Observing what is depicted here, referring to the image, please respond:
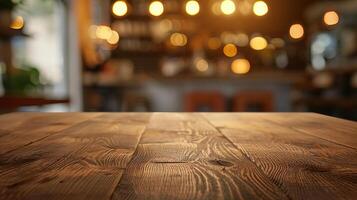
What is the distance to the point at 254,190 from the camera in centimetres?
64

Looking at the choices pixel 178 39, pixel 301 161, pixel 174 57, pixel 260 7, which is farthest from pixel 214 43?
pixel 301 161

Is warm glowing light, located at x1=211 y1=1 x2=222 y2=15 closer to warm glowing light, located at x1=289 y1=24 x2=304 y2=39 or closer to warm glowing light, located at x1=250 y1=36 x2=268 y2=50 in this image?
warm glowing light, located at x1=250 y1=36 x2=268 y2=50

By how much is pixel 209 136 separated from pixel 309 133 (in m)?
0.34

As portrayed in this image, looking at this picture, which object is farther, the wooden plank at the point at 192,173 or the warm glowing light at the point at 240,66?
the warm glowing light at the point at 240,66

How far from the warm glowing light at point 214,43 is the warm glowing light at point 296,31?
5.06ft

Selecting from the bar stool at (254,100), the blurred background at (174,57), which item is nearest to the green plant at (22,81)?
the blurred background at (174,57)

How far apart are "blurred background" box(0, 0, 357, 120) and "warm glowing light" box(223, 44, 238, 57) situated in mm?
22

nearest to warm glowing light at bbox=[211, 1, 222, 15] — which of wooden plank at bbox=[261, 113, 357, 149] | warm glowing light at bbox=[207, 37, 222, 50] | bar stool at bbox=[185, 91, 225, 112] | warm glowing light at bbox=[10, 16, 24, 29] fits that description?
warm glowing light at bbox=[207, 37, 222, 50]

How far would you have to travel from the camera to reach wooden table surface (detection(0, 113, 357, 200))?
638mm

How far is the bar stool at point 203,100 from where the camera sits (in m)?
5.45

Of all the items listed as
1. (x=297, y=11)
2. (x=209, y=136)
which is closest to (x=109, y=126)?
(x=209, y=136)

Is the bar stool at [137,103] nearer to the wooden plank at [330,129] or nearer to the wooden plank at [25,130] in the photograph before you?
the wooden plank at [25,130]

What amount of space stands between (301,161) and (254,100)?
15.5 feet

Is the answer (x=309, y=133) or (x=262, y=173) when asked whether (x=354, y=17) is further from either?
(x=262, y=173)
